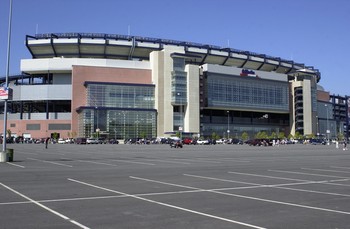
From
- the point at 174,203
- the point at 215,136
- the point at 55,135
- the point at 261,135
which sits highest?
the point at 261,135

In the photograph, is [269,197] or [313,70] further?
[313,70]

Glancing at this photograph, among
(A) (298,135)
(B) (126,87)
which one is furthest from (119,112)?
(A) (298,135)

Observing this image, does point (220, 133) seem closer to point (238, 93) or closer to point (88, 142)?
point (238, 93)

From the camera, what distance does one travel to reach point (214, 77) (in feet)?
431

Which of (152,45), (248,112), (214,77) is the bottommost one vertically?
(248,112)

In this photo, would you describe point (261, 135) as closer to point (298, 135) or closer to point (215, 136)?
point (298, 135)

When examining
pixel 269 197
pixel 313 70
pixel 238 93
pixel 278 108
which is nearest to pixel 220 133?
pixel 238 93

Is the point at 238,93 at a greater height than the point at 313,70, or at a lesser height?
lesser

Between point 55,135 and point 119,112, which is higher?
point 119,112

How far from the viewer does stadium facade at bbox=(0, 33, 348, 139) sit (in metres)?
119

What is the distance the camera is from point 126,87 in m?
121

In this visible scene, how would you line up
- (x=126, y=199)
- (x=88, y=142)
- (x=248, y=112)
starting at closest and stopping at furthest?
(x=126, y=199) → (x=88, y=142) → (x=248, y=112)

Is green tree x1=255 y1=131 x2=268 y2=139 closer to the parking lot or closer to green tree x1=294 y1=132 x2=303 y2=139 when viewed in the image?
green tree x1=294 y1=132 x2=303 y2=139

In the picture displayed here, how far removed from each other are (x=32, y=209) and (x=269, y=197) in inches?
247
